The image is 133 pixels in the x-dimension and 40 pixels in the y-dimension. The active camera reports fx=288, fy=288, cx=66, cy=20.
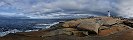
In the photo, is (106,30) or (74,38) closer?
(74,38)

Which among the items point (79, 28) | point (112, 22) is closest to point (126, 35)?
point (79, 28)

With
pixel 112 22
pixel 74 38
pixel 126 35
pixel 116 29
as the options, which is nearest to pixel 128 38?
pixel 126 35

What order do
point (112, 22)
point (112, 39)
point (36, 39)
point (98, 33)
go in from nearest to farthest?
point (112, 39) < point (36, 39) < point (98, 33) < point (112, 22)

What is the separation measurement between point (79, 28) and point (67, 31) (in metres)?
1.79

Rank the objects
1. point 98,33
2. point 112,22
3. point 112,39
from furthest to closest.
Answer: point 112,22 → point 98,33 → point 112,39

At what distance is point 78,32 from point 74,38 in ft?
16.6

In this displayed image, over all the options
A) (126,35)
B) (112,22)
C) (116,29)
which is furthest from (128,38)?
(112,22)

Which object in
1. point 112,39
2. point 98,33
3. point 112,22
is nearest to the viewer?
point 112,39

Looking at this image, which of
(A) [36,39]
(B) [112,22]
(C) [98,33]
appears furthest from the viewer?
(B) [112,22]

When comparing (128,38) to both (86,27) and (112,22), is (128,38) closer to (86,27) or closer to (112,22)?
(86,27)

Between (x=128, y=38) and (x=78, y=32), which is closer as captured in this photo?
(x=128, y=38)

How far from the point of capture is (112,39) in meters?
27.4

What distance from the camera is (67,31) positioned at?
33.7m

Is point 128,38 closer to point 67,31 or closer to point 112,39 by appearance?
point 112,39
